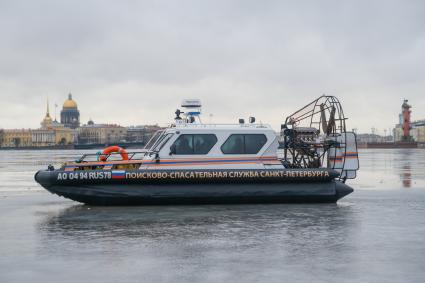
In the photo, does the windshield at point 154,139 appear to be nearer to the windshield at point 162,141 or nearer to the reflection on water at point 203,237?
the windshield at point 162,141

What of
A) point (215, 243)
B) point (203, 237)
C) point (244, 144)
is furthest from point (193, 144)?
point (215, 243)

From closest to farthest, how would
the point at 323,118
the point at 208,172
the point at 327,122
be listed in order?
the point at 208,172 → the point at 327,122 → the point at 323,118

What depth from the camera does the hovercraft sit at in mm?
13047

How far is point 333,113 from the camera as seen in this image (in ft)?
48.6

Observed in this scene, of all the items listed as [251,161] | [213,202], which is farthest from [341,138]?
[213,202]

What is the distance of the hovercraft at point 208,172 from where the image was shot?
13047 mm

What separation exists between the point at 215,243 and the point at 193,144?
18.1ft

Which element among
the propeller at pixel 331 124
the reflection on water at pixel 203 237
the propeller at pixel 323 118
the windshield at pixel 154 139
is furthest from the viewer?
the propeller at pixel 323 118

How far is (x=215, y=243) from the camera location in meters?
8.45

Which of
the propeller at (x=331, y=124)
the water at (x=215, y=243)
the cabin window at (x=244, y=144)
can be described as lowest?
the water at (x=215, y=243)

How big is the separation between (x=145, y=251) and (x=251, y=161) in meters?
6.32

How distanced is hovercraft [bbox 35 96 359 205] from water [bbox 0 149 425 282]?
0.36 metres

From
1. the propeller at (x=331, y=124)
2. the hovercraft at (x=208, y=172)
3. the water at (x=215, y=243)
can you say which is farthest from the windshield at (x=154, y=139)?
the propeller at (x=331, y=124)

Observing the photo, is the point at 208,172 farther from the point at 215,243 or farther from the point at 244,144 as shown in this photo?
the point at 215,243
